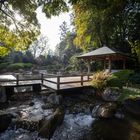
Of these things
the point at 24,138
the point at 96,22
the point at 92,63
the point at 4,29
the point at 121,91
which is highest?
the point at 96,22

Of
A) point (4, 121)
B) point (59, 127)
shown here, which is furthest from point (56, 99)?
point (4, 121)

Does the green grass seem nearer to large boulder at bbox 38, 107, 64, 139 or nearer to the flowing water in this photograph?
the flowing water

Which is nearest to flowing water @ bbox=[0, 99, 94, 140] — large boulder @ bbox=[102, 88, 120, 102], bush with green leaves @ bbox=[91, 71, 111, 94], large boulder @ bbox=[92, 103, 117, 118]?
large boulder @ bbox=[92, 103, 117, 118]

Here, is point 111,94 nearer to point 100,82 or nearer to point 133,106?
point 100,82

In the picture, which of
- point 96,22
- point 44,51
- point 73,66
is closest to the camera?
point 96,22

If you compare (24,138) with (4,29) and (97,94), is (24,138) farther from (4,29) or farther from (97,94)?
(4,29)

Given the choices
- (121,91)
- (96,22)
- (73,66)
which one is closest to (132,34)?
(96,22)

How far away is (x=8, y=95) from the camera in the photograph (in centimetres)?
1380

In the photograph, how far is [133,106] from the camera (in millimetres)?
10219

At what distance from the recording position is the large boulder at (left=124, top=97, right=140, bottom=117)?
32.9 feet

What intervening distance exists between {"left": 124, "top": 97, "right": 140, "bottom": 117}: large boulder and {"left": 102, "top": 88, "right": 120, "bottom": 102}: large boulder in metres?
1.43

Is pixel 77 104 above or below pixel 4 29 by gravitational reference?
below

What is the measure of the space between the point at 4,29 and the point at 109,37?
600 inches

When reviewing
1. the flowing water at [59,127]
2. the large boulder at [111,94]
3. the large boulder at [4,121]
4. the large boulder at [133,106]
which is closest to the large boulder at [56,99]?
the flowing water at [59,127]
